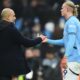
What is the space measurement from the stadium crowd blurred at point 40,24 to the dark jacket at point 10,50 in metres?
4.68

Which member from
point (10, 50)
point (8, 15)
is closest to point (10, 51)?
point (10, 50)

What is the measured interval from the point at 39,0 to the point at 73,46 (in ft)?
32.4

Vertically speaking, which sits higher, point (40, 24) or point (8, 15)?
point (8, 15)

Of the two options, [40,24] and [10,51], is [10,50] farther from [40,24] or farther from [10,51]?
[40,24]

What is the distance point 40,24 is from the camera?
1956cm

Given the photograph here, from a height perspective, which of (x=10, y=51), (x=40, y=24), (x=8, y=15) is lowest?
(x=40, y=24)

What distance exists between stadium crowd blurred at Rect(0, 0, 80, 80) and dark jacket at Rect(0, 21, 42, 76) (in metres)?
4.68

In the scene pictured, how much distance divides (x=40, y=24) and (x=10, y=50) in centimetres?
872

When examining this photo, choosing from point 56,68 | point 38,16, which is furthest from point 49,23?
point 56,68

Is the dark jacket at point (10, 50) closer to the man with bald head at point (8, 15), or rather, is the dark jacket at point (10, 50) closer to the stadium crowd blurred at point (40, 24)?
the man with bald head at point (8, 15)

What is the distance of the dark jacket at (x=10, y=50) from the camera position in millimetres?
10836

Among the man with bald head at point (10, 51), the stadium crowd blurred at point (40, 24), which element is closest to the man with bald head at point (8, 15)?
the man with bald head at point (10, 51)

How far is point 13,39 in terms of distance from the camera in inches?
428

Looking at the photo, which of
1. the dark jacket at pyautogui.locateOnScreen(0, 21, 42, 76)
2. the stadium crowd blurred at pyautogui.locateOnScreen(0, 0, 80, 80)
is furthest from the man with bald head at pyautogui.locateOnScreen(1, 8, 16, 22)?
the stadium crowd blurred at pyautogui.locateOnScreen(0, 0, 80, 80)
